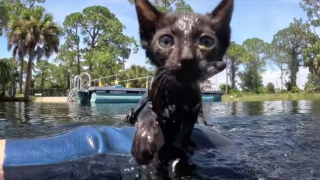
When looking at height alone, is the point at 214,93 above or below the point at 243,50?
below

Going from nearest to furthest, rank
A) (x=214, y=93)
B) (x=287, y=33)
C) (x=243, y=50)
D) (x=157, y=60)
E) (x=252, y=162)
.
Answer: (x=157, y=60), (x=252, y=162), (x=214, y=93), (x=287, y=33), (x=243, y=50)

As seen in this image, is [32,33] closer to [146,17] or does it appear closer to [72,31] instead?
[72,31]

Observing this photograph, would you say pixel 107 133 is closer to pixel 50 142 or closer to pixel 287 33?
pixel 50 142

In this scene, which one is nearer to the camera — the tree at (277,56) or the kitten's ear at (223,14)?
the kitten's ear at (223,14)

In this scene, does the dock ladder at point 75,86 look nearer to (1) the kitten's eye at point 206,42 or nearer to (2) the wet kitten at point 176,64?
(2) the wet kitten at point 176,64

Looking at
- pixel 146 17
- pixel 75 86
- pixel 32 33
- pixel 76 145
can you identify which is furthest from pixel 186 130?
pixel 32 33

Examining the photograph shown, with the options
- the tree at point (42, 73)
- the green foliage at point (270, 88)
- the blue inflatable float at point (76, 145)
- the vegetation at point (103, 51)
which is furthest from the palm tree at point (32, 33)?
the green foliage at point (270, 88)

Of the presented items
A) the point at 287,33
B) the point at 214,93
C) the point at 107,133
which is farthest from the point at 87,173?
the point at 287,33

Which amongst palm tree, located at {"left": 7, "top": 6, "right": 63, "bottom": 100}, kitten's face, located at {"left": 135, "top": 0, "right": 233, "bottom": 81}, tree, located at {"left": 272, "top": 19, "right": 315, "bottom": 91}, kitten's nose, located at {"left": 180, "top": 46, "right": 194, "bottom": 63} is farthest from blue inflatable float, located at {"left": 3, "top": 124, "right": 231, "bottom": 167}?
tree, located at {"left": 272, "top": 19, "right": 315, "bottom": 91}

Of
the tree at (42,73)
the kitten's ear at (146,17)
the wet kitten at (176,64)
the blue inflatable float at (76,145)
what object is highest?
the tree at (42,73)

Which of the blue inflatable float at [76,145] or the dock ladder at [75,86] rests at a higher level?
the dock ladder at [75,86]
